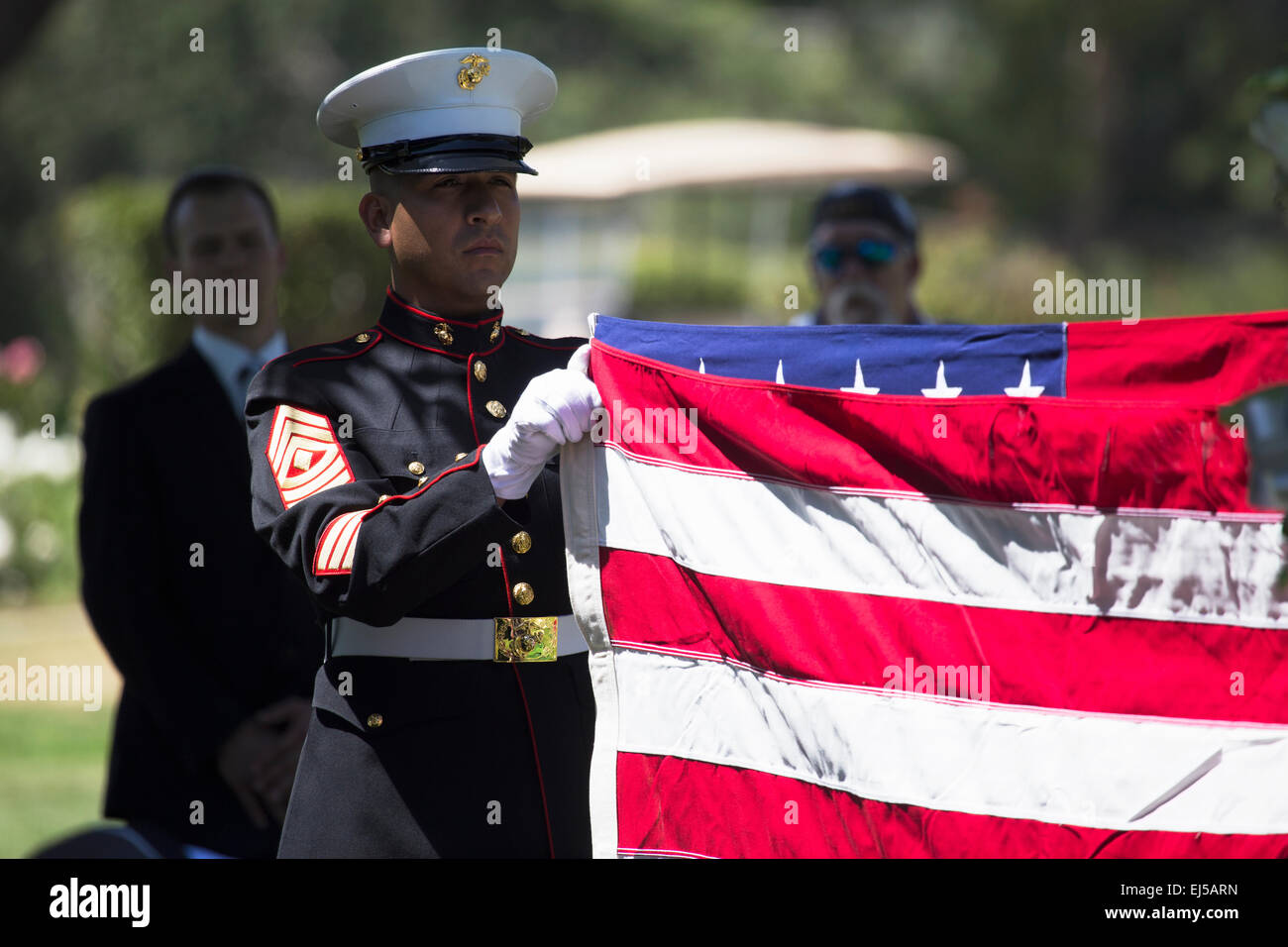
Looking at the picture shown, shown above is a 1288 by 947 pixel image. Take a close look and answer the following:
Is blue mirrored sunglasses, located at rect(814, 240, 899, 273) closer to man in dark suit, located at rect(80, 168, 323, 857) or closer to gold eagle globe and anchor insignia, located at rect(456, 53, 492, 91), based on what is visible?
man in dark suit, located at rect(80, 168, 323, 857)

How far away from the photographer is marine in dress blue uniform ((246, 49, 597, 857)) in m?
2.59

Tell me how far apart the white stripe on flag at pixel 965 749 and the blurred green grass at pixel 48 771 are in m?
3.44

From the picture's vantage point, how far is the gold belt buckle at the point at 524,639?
2.77 metres

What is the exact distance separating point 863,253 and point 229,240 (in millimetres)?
2259

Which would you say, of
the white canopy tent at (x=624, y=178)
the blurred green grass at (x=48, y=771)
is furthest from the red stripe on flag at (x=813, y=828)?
the white canopy tent at (x=624, y=178)

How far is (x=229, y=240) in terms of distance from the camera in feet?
13.6

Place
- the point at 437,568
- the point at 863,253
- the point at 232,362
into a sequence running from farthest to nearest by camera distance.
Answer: the point at 863,253
the point at 232,362
the point at 437,568

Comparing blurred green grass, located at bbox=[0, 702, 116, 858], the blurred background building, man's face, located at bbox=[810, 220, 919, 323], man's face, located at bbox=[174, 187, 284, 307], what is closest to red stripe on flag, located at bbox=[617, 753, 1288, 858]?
man's face, located at bbox=[174, 187, 284, 307]

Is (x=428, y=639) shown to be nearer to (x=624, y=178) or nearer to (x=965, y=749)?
(x=965, y=749)

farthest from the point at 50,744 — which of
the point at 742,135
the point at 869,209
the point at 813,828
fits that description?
the point at 742,135

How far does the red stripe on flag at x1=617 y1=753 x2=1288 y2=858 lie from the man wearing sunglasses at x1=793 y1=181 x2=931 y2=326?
9.02 feet

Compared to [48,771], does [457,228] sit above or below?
above

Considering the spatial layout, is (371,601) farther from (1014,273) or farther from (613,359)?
(1014,273)
